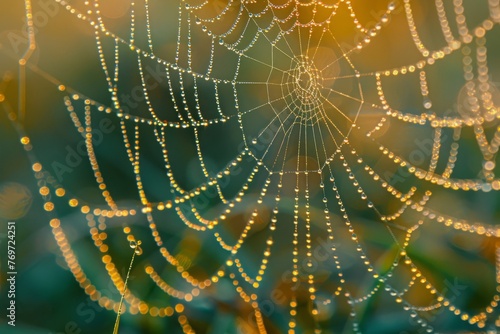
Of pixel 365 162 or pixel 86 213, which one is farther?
pixel 365 162

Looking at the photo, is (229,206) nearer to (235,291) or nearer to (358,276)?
(235,291)

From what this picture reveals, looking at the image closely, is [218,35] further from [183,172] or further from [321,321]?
[321,321]

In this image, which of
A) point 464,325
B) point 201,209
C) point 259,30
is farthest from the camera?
point 259,30

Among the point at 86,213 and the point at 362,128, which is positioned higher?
the point at 362,128

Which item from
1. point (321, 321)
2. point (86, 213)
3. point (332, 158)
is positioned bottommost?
point (321, 321)

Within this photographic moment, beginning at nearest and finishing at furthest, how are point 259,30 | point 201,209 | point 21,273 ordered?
point 21,273 → point 201,209 → point 259,30

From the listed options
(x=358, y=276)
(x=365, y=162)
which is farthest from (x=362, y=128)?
(x=358, y=276)
